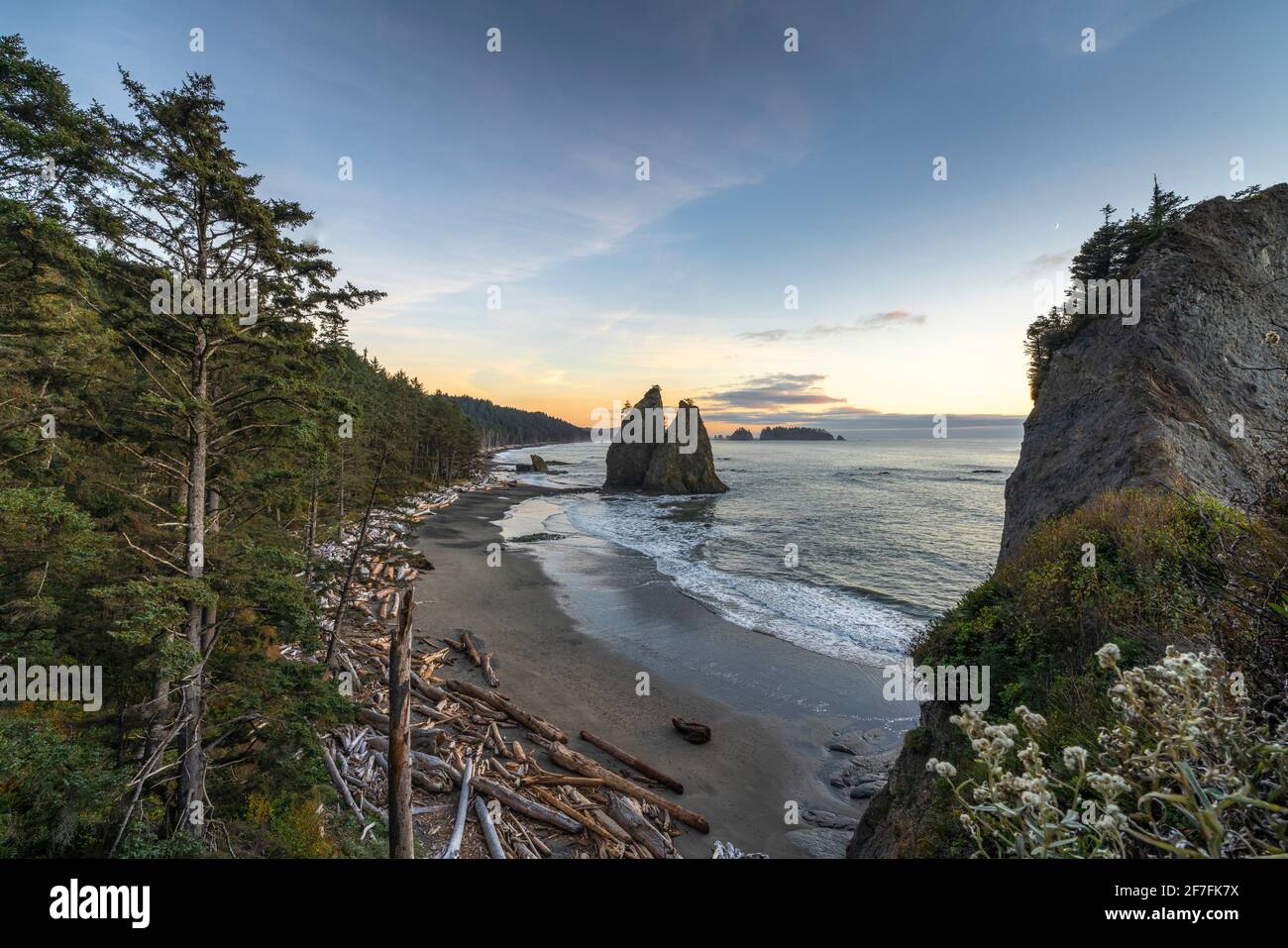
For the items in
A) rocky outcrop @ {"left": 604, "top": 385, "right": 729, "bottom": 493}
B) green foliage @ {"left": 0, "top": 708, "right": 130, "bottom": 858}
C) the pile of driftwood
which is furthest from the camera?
rocky outcrop @ {"left": 604, "top": 385, "right": 729, "bottom": 493}

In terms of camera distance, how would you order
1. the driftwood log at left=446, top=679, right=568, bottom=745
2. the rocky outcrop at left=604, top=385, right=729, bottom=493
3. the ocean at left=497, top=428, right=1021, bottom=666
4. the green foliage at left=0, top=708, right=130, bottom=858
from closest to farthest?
the green foliage at left=0, top=708, right=130, bottom=858 < the driftwood log at left=446, top=679, right=568, bottom=745 < the ocean at left=497, top=428, right=1021, bottom=666 < the rocky outcrop at left=604, top=385, right=729, bottom=493

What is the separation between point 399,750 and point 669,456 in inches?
2480

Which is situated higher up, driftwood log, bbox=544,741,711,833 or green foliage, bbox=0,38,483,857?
green foliage, bbox=0,38,483,857

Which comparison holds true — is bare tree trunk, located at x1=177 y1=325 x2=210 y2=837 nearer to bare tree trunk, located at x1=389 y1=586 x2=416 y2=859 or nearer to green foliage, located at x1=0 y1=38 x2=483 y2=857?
green foliage, located at x1=0 y1=38 x2=483 y2=857

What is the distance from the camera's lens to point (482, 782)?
1041 centimetres

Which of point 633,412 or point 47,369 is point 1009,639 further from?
Answer: point 633,412

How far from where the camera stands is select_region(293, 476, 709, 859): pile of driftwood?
28.8 ft

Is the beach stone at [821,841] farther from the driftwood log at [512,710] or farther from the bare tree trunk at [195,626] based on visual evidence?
the bare tree trunk at [195,626]

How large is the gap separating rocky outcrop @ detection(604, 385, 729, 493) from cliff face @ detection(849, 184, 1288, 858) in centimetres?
5069

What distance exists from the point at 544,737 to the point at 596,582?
566 inches

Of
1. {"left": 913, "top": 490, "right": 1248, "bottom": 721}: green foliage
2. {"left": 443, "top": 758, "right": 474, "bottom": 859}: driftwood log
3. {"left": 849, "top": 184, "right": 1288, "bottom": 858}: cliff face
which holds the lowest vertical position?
{"left": 443, "top": 758, "right": 474, "bottom": 859}: driftwood log

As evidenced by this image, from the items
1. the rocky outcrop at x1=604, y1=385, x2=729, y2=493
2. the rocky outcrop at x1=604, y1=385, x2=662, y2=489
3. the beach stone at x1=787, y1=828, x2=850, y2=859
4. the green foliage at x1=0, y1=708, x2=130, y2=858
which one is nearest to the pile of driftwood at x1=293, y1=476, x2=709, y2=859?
the beach stone at x1=787, y1=828, x2=850, y2=859

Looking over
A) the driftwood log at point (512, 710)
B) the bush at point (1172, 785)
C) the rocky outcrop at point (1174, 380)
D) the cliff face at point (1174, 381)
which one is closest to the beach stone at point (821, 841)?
the driftwood log at point (512, 710)
